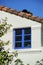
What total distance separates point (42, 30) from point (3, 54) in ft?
12.9

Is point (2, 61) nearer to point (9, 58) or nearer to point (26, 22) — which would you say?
point (9, 58)

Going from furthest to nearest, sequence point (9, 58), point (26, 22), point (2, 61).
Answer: point (26, 22)
point (9, 58)
point (2, 61)

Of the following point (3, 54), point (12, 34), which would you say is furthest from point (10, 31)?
point (3, 54)

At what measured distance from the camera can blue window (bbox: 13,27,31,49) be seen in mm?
21125

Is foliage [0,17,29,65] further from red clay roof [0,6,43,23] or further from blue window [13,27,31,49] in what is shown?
red clay roof [0,6,43,23]

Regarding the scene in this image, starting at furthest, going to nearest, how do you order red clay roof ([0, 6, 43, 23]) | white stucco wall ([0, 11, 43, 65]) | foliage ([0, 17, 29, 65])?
1. red clay roof ([0, 6, 43, 23])
2. white stucco wall ([0, 11, 43, 65])
3. foliage ([0, 17, 29, 65])

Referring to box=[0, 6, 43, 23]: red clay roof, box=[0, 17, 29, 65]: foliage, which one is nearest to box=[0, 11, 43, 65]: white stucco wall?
box=[0, 6, 43, 23]: red clay roof

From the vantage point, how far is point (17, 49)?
21188 millimetres

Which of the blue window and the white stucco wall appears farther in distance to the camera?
the blue window

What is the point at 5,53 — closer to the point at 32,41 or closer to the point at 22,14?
the point at 32,41

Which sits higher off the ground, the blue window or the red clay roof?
the red clay roof

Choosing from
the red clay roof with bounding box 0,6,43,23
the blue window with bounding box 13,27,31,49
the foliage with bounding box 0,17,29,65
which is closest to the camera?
the foliage with bounding box 0,17,29,65

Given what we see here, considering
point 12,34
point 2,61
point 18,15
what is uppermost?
point 18,15

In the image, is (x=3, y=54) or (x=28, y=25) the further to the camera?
(x=28, y=25)
